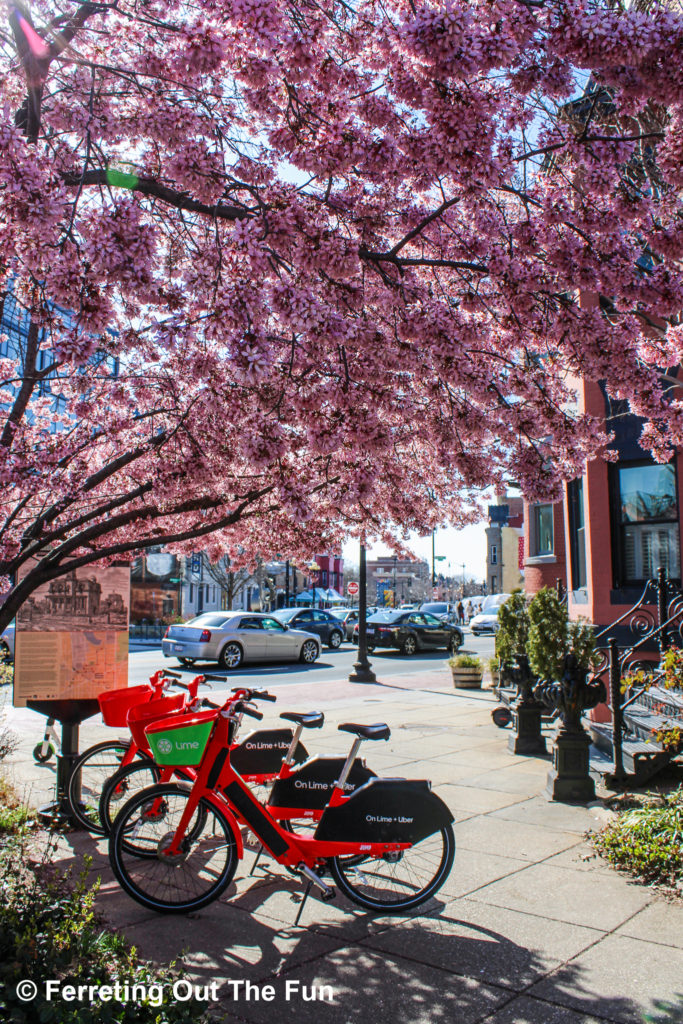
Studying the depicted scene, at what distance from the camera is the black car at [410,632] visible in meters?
29.5

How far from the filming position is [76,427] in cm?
644

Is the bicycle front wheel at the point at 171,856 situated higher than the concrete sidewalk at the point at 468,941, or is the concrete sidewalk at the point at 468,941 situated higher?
the bicycle front wheel at the point at 171,856

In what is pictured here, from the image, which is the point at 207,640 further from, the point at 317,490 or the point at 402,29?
the point at 402,29

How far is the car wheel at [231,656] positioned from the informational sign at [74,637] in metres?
15.3

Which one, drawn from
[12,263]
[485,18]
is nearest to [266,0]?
[485,18]

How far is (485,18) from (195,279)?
2.12m

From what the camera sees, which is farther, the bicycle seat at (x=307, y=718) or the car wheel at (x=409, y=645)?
the car wheel at (x=409, y=645)

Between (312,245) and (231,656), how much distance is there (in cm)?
A: 1934

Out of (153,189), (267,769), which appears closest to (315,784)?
(267,769)

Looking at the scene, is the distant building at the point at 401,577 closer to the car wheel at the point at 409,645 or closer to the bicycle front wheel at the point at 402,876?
the car wheel at the point at 409,645

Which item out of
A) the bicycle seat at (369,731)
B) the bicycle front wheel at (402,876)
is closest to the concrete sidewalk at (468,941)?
the bicycle front wheel at (402,876)

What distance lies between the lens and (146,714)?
566 centimetres

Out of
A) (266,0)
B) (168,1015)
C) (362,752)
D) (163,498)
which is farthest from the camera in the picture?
(362,752)

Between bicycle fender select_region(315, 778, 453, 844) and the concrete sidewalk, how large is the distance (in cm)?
47
